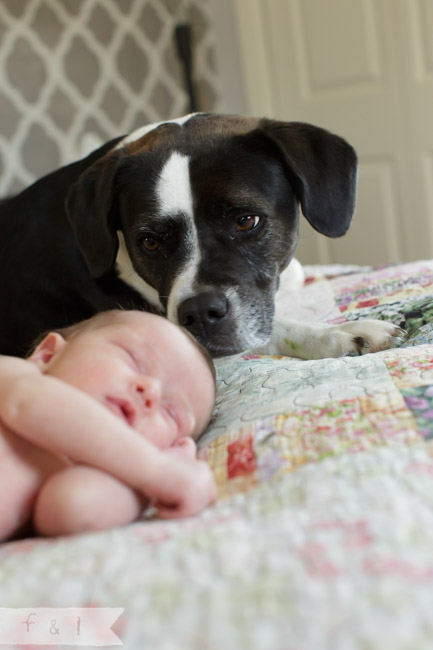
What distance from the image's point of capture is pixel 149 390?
966mm

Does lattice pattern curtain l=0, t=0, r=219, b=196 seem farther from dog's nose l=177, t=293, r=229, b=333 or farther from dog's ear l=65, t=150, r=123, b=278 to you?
dog's nose l=177, t=293, r=229, b=333

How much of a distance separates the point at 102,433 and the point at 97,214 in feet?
2.72

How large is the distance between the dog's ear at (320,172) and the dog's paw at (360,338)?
221 millimetres

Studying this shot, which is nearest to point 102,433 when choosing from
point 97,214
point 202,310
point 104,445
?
point 104,445

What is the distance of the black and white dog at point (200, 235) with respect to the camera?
148 cm

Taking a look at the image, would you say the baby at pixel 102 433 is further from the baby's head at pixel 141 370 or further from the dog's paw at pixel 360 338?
the dog's paw at pixel 360 338

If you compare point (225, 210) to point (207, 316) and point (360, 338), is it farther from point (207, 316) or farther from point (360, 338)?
point (360, 338)

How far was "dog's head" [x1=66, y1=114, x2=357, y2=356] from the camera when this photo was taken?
1.46 metres

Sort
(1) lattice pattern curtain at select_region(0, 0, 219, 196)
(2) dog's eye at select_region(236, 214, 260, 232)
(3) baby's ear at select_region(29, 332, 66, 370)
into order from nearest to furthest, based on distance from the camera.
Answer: (3) baby's ear at select_region(29, 332, 66, 370) → (2) dog's eye at select_region(236, 214, 260, 232) → (1) lattice pattern curtain at select_region(0, 0, 219, 196)

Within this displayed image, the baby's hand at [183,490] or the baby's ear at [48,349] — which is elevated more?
the baby's ear at [48,349]

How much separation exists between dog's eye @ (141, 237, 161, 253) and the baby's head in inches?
16.8

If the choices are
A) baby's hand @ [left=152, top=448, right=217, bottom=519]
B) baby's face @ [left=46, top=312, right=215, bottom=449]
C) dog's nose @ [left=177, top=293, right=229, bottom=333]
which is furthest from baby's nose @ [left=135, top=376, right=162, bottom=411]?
dog's nose @ [left=177, top=293, right=229, bottom=333]

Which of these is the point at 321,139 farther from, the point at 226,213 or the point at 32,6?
the point at 32,6

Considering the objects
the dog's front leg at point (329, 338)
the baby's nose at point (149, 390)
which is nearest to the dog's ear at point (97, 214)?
the dog's front leg at point (329, 338)
